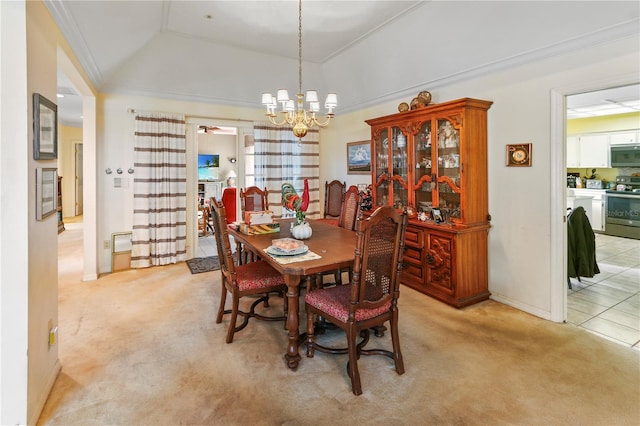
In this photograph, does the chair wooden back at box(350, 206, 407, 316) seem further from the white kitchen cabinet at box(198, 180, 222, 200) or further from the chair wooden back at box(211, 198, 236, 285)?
the white kitchen cabinet at box(198, 180, 222, 200)

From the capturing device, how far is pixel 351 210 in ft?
11.4

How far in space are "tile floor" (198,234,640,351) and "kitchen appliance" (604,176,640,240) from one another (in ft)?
4.23

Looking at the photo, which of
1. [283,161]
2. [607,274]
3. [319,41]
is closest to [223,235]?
[319,41]

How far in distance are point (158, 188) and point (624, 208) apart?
8.14 meters

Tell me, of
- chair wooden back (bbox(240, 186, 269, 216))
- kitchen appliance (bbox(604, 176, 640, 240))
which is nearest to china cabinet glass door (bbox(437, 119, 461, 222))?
chair wooden back (bbox(240, 186, 269, 216))

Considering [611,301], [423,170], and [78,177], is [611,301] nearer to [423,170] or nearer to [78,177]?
[423,170]

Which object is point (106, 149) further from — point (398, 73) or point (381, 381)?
point (381, 381)

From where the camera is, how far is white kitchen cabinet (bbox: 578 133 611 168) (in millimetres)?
6695

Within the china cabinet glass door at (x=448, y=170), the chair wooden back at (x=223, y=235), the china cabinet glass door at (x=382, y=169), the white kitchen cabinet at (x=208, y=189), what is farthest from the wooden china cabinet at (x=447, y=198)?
the white kitchen cabinet at (x=208, y=189)

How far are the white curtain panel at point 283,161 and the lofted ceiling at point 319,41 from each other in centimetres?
62

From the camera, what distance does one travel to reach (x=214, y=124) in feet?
17.0

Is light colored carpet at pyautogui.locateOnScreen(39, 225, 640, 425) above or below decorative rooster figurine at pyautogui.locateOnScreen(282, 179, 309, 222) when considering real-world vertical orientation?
below

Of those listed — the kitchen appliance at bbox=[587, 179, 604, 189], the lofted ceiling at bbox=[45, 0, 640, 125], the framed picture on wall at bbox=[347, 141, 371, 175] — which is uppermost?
the lofted ceiling at bbox=[45, 0, 640, 125]

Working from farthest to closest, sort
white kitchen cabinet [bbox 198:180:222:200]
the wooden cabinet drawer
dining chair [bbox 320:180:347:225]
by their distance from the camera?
white kitchen cabinet [bbox 198:180:222:200] < dining chair [bbox 320:180:347:225] < the wooden cabinet drawer
